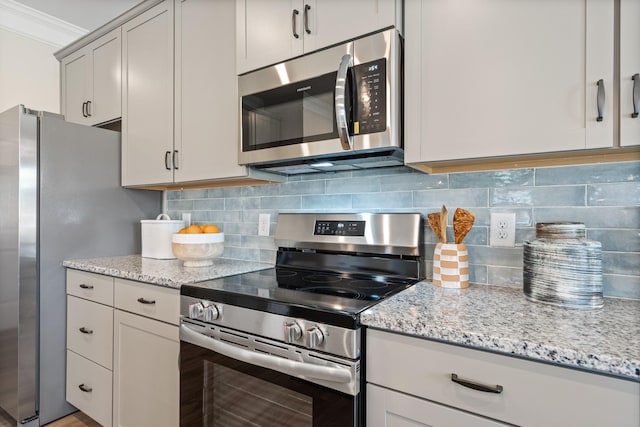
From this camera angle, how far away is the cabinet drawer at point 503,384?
0.68 meters

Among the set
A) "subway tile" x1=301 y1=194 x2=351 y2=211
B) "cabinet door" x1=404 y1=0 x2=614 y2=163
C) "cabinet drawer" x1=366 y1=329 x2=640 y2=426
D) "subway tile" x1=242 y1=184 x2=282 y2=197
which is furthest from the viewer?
"subway tile" x1=242 y1=184 x2=282 y2=197

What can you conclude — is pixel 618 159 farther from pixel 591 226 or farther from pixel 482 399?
pixel 482 399

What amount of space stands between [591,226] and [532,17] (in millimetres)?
690

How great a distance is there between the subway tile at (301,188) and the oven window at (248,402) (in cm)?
91

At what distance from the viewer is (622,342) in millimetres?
731

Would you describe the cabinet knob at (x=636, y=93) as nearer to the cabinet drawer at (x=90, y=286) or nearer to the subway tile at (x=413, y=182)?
the subway tile at (x=413, y=182)

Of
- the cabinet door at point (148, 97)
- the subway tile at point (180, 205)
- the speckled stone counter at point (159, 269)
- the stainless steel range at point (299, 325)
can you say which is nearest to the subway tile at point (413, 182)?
the stainless steel range at point (299, 325)

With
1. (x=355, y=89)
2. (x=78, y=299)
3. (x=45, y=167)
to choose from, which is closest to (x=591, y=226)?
(x=355, y=89)

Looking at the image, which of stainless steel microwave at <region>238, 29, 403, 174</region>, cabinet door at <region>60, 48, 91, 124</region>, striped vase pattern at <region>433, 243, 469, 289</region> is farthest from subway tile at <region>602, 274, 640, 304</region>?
cabinet door at <region>60, 48, 91, 124</region>

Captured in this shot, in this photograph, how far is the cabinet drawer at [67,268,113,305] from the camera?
1.76 metres

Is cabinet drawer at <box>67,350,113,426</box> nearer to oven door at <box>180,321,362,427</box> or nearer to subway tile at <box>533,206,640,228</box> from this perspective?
Result: oven door at <box>180,321,362,427</box>

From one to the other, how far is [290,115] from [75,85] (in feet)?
6.97

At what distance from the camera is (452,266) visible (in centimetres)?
124

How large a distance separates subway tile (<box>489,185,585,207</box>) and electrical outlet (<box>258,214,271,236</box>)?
114 cm
